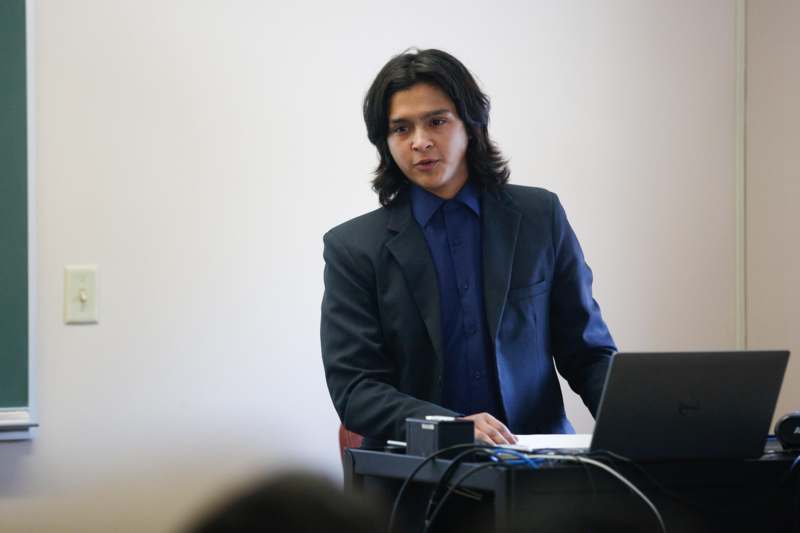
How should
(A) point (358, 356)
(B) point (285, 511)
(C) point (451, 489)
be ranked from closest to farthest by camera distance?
(B) point (285, 511) → (C) point (451, 489) → (A) point (358, 356)

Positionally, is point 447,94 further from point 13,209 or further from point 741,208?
point 741,208

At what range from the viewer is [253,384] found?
3092mm

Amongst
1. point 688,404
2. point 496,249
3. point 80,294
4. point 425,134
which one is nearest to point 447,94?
point 425,134

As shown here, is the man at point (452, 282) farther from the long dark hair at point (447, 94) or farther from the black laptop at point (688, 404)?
the black laptop at point (688, 404)

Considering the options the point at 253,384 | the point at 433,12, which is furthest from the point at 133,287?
the point at 433,12

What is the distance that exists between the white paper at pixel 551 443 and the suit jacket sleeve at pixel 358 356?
22 cm

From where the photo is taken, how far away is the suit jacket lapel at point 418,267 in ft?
7.12

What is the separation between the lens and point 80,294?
9.68 ft

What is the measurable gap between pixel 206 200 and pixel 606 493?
5.81ft

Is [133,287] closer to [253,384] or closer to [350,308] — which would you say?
[253,384]

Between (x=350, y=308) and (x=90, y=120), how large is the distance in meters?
1.14

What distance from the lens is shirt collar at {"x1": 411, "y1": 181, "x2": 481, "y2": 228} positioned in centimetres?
229

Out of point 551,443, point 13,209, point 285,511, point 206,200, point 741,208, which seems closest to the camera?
point 285,511

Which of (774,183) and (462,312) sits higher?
(774,183)
